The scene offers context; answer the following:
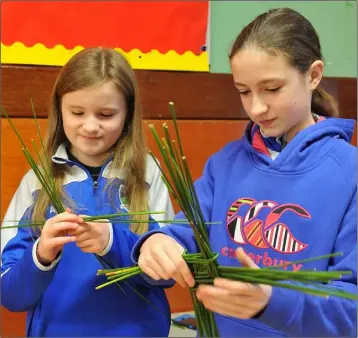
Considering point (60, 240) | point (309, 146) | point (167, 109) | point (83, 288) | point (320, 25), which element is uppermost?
point (320, 25)

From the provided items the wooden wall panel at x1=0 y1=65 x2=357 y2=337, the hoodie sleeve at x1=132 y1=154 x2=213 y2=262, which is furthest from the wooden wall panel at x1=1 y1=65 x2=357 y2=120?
the hoodie sleeve at x1=132 y1=154 x2=213 y2=262

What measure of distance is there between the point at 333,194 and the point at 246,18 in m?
1.09

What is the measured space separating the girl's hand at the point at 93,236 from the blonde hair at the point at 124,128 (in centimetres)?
13

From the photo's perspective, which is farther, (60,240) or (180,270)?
(60,240)

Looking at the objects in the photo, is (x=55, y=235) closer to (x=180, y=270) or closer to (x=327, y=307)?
(x=180, y=270)

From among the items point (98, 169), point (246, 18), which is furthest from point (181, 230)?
point (246, 18)

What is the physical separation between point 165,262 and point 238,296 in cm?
13

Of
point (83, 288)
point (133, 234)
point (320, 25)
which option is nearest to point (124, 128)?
point (133, 234)

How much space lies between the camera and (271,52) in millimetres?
835

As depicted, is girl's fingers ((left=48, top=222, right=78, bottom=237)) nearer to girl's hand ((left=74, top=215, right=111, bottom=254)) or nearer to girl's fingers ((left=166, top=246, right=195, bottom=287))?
girl's hand ((left=74, top=215, right=111, bottom=254))

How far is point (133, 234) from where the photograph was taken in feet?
3.40

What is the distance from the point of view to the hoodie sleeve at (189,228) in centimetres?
83

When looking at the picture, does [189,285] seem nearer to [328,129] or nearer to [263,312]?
[263,312]

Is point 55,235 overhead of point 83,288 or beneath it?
overhead
